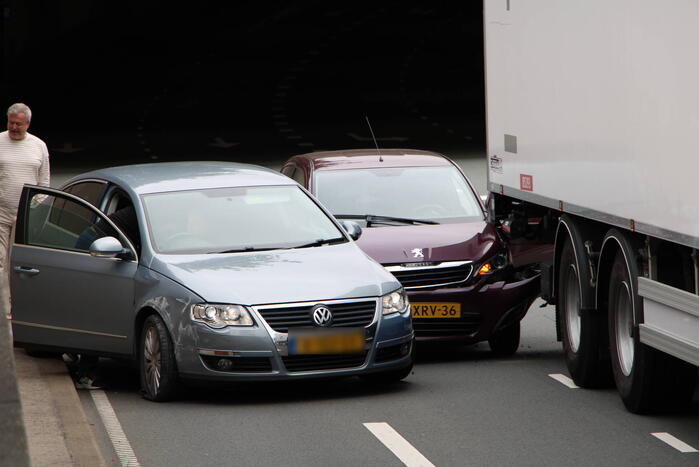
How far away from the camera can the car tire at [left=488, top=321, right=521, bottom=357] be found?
1233cm

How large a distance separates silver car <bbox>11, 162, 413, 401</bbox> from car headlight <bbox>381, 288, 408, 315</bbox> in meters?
0.01

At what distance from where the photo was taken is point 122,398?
10.4 m

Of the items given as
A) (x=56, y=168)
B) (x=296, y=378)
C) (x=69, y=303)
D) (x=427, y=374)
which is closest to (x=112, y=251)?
(x=69, y=303)

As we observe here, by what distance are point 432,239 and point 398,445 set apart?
3.72 metres

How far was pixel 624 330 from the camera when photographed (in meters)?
9.69

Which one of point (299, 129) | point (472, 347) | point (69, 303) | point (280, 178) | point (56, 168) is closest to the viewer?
point (69, 303)

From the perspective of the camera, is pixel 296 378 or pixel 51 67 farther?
pixel 51 67

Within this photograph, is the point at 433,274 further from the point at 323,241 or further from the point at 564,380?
the point at 564,380

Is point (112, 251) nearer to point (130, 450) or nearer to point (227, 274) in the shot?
point (227, 274)

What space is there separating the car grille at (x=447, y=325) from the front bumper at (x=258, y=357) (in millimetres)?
1624

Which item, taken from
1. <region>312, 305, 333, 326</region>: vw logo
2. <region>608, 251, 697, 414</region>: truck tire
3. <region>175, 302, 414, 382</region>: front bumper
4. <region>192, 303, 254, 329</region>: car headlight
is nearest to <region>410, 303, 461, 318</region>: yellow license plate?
<region>175, 302, 414, 382</region>: front bumper

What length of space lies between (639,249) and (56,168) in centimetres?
2099

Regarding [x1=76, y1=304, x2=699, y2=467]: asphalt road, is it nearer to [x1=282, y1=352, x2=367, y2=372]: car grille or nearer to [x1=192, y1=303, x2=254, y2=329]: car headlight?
[x1=282, y1=352, x2=367, y2=372]: car grille

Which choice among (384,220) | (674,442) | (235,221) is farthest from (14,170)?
(674,442)
